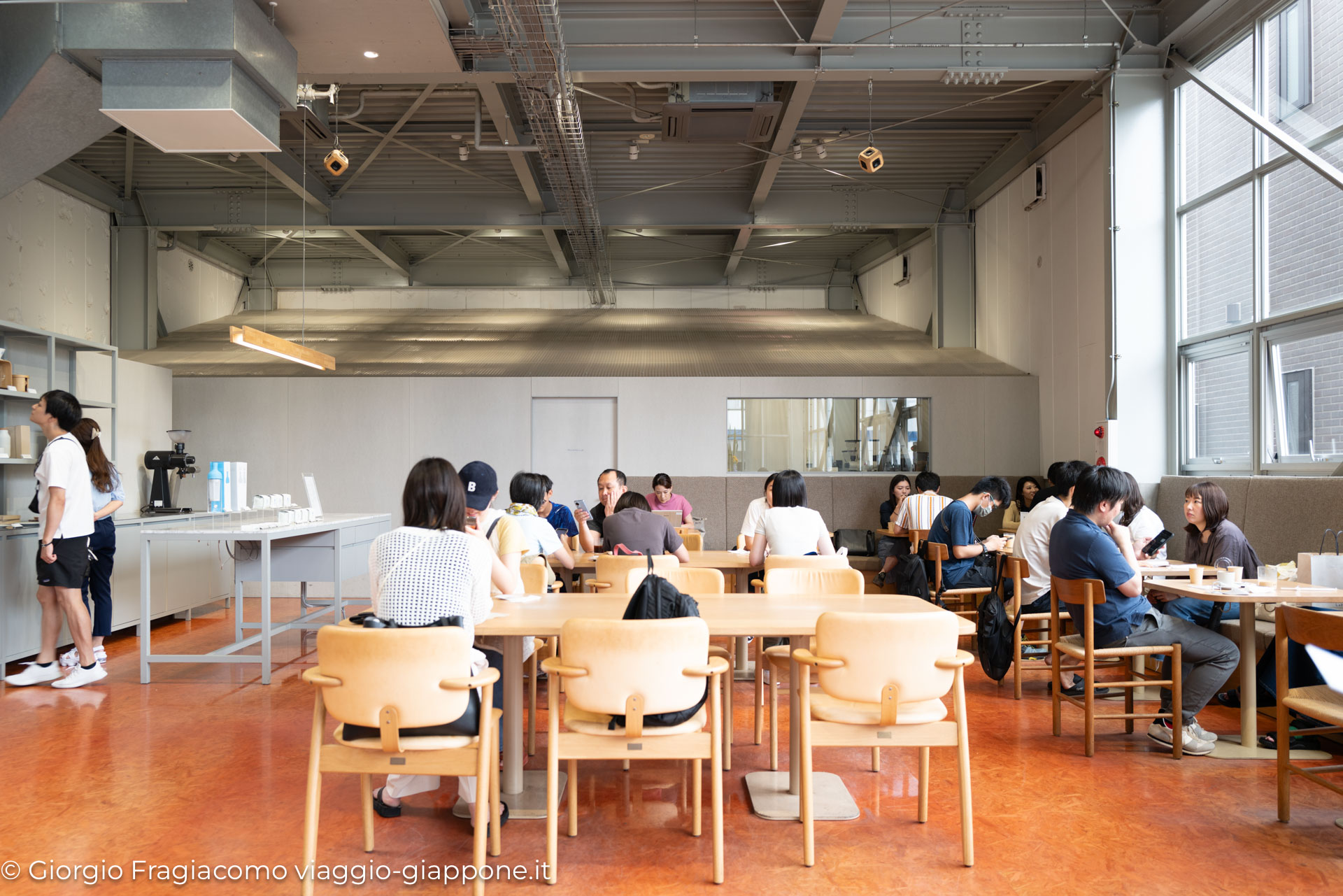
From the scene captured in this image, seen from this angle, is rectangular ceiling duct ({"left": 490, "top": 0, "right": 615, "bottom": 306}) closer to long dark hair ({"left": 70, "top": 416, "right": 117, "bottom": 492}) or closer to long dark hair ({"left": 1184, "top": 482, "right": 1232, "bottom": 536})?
long dark hair ({"left": 70, "top": 416, "right": 117, "bottom": 492})

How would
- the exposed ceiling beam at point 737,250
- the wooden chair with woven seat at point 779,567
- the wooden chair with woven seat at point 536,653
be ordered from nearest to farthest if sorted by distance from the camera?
the wooden chair with woven seat at point 536,653
the wooden chair with woven seat at point 779,567
the exposed ceiling beam at point 737,250

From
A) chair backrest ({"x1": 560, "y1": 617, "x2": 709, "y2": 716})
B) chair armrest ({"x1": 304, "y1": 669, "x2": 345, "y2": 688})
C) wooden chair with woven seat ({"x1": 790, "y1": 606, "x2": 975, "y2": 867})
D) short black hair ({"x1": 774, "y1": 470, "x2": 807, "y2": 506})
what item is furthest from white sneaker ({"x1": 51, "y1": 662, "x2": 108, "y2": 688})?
wooden chair with woven seat ({"x1": 790, "y1": 606, "x2": 975, "y2": 867})

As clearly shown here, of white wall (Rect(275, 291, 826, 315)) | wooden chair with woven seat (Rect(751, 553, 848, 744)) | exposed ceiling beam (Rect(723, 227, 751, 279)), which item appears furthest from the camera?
white wall (Rect(275, 291, 826, 315))

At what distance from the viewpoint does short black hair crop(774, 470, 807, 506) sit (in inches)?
206

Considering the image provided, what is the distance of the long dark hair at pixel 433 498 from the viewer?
119 inches

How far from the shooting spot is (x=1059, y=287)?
869cm

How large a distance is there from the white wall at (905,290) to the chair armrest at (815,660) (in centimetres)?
911

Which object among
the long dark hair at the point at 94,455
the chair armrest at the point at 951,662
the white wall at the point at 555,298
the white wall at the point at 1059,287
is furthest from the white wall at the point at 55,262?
the white wall at the point at 1059,287

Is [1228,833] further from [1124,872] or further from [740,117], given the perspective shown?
[740,117]

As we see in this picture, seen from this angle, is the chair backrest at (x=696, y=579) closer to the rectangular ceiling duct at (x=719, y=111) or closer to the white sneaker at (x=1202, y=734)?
the white sneaker at (x=1202, y=734)

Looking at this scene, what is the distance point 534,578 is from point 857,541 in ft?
19.6

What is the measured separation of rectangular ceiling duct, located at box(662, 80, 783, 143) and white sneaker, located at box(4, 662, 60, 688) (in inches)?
254

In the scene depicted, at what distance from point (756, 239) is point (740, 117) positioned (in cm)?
461

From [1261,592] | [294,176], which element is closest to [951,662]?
[1261,592]
